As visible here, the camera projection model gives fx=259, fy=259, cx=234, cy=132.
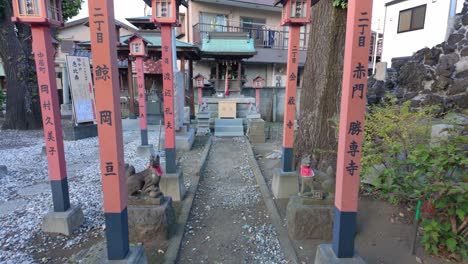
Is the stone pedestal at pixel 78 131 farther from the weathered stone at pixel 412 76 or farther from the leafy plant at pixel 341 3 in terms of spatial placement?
the weathered stone at pixel 412 76

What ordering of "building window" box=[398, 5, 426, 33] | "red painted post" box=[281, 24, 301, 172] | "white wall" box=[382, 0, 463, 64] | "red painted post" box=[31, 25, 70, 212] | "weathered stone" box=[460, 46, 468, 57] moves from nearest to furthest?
1. "red painted post" box=[31, 25, 70, 212]
2. "red painted post" box=[281, 24, 301, 172]
3. "weathered stone" box=[460, 46, 468, 57]
4. "white wall" box=[382, 0, 463, 64]
5. "building window" box=[398, 5, 426, 33]

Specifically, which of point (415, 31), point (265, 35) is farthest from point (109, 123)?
point (415, 31)

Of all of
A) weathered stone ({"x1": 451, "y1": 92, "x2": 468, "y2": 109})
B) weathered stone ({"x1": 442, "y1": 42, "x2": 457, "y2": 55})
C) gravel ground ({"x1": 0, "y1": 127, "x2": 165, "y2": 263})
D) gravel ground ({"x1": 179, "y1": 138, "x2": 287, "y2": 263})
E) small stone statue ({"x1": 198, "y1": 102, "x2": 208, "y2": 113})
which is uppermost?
weathered stone ({"x1": 442, "y1": 42, "x2": 457, "y2": 55})

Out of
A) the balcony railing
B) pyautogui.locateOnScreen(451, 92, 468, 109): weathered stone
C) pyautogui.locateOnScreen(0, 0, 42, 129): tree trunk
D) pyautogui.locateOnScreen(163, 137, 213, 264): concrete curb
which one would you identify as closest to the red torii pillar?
pyautogui.locateOnScreen(163, 137, 213, 264): concrete curb

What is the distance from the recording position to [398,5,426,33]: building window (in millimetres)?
15453

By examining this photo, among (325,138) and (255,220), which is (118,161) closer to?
(255,220)

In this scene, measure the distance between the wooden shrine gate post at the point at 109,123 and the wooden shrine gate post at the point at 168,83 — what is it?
2205 mm

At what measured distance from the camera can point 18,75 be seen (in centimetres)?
1109

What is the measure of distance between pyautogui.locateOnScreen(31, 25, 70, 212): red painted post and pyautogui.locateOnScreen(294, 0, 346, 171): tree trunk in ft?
14.1

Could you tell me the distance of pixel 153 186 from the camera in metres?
3.61

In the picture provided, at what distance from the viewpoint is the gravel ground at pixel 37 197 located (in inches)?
136

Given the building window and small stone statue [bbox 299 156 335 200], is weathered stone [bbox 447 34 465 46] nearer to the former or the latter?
small stone statue [bbox 299 156 335 200]

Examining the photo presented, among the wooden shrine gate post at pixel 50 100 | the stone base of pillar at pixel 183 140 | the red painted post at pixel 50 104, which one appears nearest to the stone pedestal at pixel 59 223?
the wooden shrine gate post at pixel 50 100

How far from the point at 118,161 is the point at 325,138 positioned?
420 centimetres
